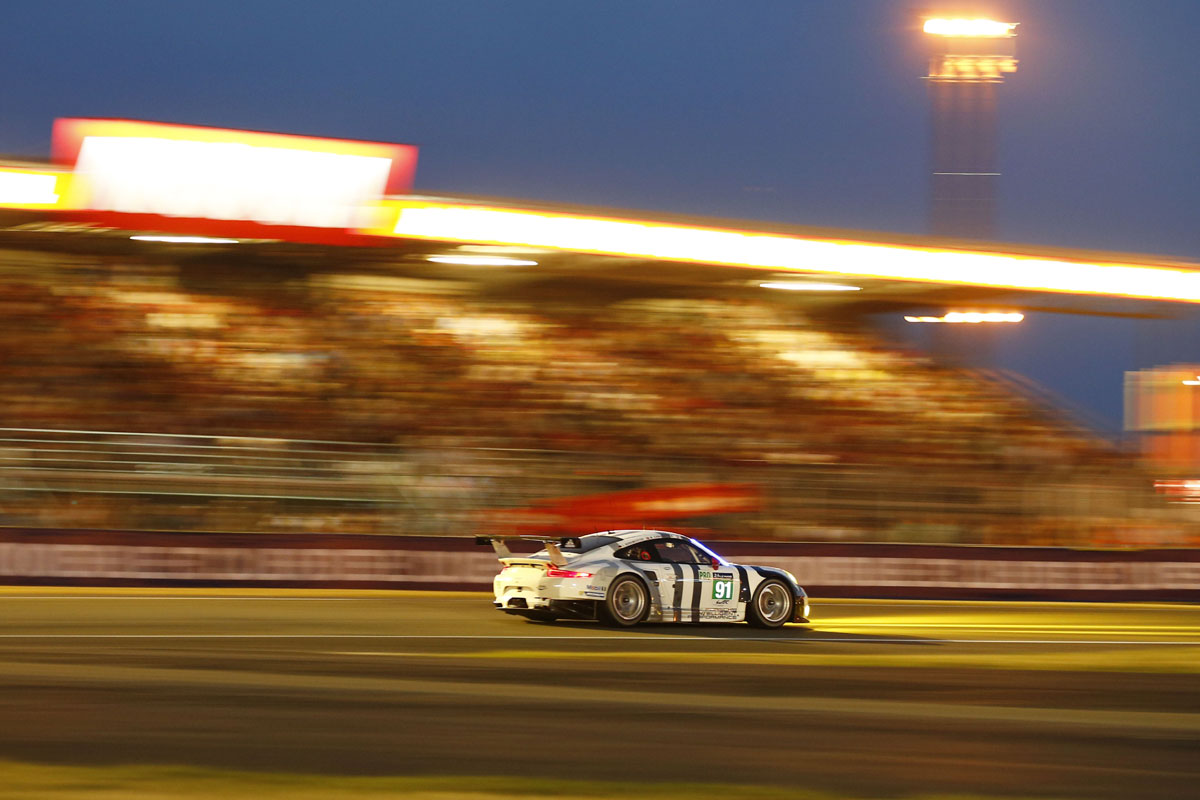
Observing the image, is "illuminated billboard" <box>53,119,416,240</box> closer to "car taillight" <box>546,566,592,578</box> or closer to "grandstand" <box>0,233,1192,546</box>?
"grandstand" <box>0,233,1192,546</box>

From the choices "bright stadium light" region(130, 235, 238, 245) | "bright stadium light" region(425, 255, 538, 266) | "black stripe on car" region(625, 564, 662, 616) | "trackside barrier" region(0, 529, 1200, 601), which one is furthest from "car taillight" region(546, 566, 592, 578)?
"bright stadium light" region(425, 255, 538, 266)

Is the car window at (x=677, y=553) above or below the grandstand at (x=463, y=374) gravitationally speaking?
Answer: below

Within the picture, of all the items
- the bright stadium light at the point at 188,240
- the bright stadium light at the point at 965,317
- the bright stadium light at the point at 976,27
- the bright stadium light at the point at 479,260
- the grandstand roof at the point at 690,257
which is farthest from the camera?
the bright stadium light at the point at 976,27

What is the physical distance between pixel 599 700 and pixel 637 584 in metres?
4.69

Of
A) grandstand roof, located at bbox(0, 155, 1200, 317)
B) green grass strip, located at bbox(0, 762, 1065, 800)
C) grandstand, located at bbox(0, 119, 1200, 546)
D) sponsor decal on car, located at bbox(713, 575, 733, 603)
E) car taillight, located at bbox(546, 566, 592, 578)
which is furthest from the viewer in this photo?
grandstand roof, located at bbox(0, 155, 1200, 317)

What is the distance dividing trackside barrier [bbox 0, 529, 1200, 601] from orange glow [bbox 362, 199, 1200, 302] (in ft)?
20.8

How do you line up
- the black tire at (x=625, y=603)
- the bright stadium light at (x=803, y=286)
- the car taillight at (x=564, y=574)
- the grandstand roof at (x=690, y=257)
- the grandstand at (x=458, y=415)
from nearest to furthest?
the car taillight at (x=564, y=574)
the black tire at (x=625, y=603)
the grandstand at (x=458, y=415)
the grandstand roof at (x=690, y=257)
the bright stadium light at (x=803, y=286)

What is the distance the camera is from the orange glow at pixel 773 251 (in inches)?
896

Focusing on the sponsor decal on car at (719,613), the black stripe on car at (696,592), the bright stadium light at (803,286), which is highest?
the bright stadium light at (803,286)

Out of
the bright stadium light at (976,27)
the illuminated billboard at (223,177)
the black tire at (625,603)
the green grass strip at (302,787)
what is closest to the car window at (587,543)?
the black tire at (625,603)

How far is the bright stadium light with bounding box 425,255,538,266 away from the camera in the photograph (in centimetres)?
2353

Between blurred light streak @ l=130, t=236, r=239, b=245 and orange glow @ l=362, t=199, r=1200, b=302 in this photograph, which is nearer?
blurred light streak @ l=130, t=236, r=239, b=245

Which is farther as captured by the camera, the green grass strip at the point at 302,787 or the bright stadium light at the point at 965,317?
the bright stadium light at the point at 965,317

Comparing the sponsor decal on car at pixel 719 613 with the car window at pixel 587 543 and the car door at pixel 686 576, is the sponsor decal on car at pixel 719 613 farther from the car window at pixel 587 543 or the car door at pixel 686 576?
the car window at pixel 587 543
